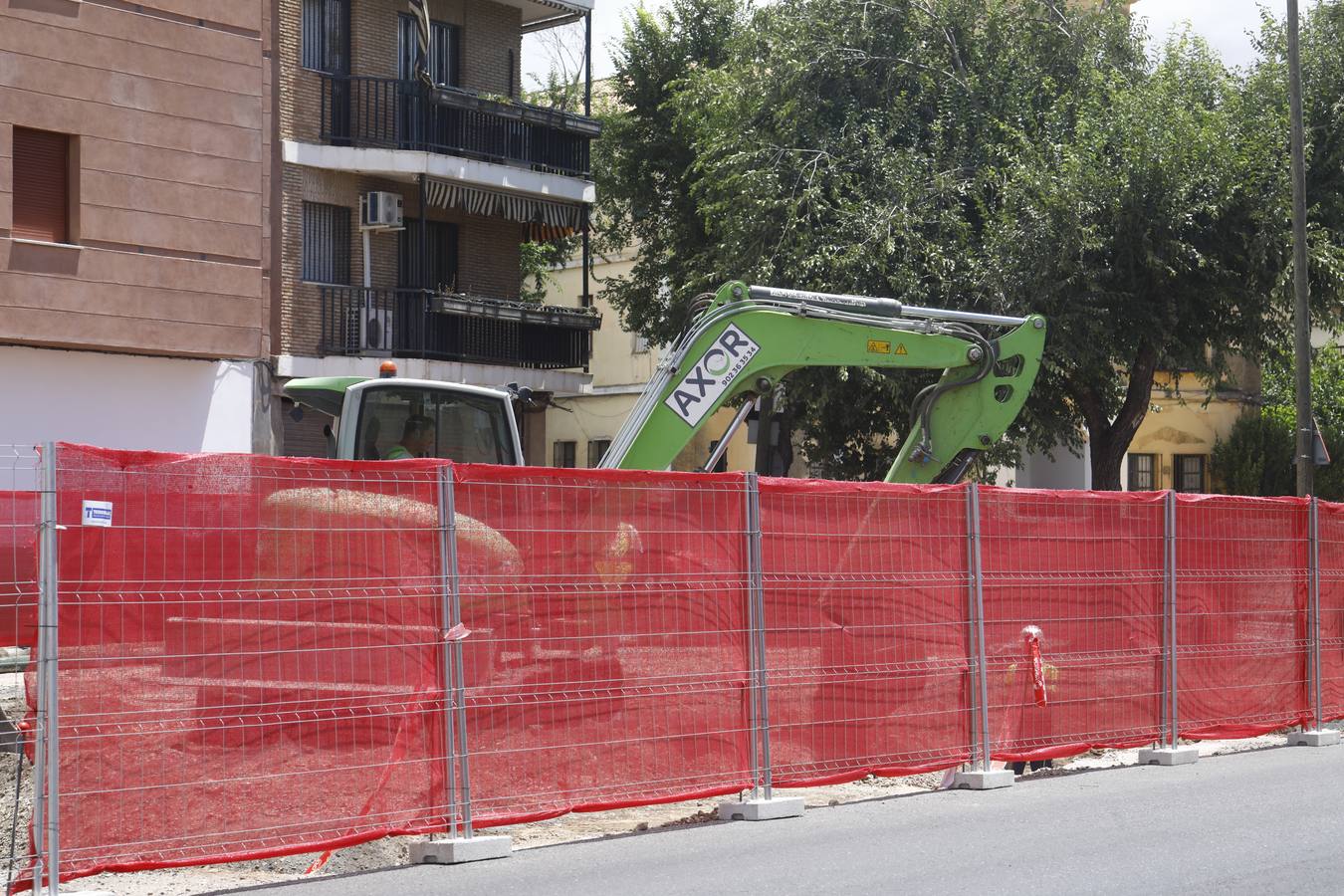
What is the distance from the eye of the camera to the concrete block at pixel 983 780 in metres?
10.9

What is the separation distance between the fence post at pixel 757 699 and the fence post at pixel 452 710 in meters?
A: 1.72

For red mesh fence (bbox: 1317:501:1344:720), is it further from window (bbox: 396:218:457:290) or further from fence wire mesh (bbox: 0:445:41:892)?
window (bbox: 396:218:457:290)

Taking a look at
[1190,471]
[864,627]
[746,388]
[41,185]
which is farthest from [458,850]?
[1190,471]

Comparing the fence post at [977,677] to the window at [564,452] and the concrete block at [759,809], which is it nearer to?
the concrete block at [759,809]

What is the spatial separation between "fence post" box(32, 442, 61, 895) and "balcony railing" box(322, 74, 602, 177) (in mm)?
20491

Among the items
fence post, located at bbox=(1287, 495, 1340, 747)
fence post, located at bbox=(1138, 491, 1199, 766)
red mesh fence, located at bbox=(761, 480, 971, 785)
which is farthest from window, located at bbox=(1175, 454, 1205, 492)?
red mesh fence, located at bbox=(761, 480, 971, 785)

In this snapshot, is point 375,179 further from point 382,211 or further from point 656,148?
point 656,148

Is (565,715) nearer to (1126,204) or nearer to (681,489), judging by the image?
(681,489)

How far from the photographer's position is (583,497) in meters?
9.02

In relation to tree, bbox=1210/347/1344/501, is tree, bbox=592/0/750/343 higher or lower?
higher

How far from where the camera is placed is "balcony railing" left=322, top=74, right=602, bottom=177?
88.2 ft

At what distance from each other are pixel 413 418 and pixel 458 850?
17.2 ft

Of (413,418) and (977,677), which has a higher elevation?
(413,418)

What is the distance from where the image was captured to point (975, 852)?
335 inches
